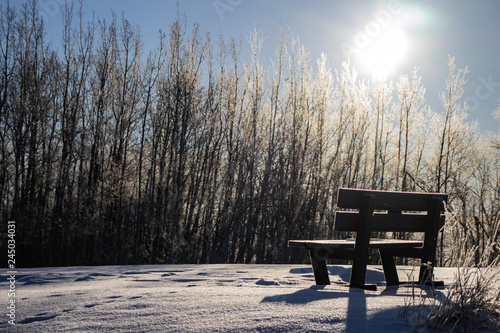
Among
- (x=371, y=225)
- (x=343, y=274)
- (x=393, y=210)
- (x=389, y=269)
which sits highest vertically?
(x=393, y=210)

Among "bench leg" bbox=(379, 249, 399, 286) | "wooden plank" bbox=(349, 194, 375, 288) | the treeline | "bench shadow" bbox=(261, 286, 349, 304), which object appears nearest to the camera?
"bench shadow" bbox=(261, 286, 349, 304)

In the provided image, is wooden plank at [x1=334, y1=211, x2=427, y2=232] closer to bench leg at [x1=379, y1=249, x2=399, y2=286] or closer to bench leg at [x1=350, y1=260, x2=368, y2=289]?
bench leg at [x1=350, y1=260, x2=368, y2=289]

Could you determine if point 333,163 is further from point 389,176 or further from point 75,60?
point 75,60

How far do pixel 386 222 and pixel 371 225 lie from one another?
287 mm

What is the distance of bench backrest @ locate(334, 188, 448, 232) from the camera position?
360 centimetres

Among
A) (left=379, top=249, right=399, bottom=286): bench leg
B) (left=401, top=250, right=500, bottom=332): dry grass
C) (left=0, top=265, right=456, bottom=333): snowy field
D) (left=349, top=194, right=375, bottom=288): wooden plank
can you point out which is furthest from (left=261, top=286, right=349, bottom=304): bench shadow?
(left=379, top=249, right=399, bottom=286): bench leg

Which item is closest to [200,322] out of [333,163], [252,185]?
[252,185]

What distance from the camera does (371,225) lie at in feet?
11.9

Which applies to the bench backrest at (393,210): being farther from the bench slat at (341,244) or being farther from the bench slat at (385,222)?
the bench slat at (341,244)

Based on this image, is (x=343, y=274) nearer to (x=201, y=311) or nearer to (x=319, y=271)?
(x=319, y=271)

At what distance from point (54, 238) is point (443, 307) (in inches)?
674

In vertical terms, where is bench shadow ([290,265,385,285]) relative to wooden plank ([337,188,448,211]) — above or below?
below

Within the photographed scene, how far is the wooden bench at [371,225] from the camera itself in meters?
3.58

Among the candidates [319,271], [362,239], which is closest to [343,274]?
[319,271]
